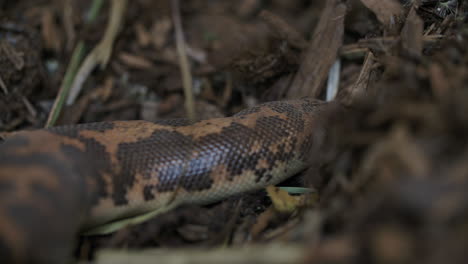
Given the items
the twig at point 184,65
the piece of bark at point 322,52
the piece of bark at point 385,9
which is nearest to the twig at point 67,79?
the twig at point 184,65

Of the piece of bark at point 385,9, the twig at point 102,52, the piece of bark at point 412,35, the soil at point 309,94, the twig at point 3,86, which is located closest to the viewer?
the soil at point 309,94

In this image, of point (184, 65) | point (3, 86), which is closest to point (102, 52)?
point (3, 86)

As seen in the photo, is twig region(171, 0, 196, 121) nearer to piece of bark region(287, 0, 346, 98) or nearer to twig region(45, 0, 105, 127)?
twig region(45, 0, 105, 127)

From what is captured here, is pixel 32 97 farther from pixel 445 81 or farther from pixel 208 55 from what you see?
pixel 445 81

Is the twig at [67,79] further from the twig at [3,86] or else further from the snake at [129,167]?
the snake at [129,167]

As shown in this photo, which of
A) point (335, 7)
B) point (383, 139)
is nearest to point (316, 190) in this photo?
point (383, 139)
